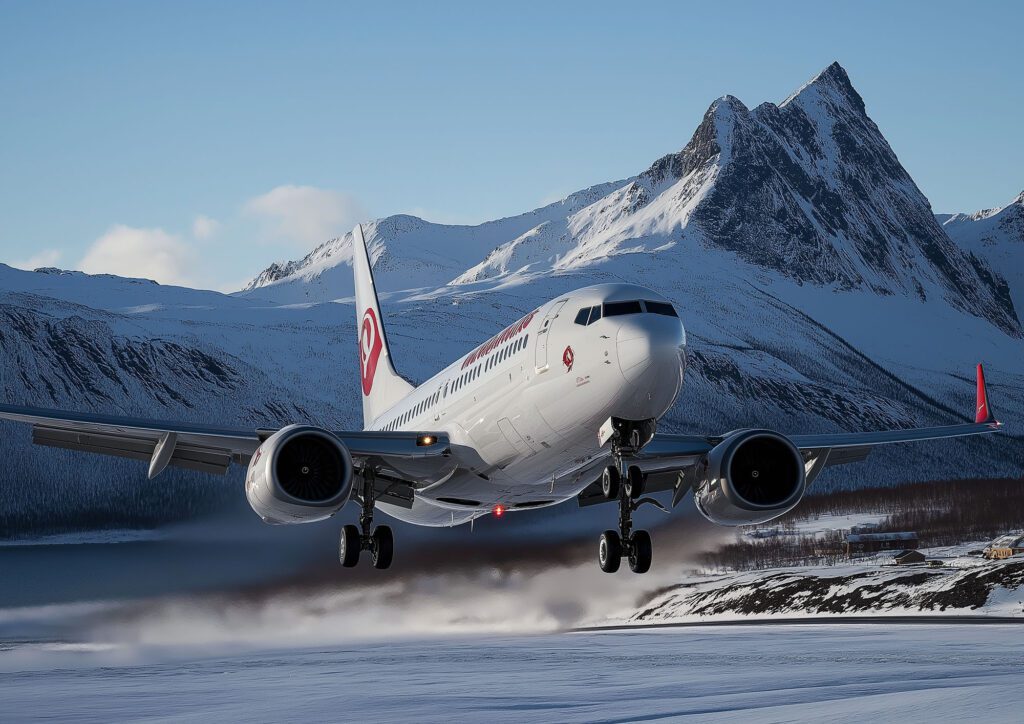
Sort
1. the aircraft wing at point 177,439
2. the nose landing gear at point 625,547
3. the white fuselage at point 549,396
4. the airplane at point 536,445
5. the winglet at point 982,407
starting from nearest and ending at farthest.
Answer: the white fuselage at point 549,396 → the airplane at point 536,445 → the nose landing gear at point 625,547 → the aircraft wing at point 177,439 → the winglet at point 982,407

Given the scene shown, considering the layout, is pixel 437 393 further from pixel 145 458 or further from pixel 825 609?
pixel 825 609

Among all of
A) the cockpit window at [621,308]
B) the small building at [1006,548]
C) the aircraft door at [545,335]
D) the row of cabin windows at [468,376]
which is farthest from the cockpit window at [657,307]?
the small building at [1006,548]

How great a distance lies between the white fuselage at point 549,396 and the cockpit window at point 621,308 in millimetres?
25

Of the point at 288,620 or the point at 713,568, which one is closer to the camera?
the point at 288,620

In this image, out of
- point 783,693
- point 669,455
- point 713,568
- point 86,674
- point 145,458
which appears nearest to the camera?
point 669,455

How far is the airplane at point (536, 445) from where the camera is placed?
28328 mm

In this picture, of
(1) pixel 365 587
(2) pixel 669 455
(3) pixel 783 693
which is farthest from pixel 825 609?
(2) pixel 669 455

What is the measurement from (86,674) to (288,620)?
138157 mm

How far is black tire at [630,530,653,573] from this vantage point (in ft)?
100

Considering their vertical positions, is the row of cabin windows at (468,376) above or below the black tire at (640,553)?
above

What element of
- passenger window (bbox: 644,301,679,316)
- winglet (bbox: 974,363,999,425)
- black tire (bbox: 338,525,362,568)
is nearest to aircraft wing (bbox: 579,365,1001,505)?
winglet (bbox: 974,363,999,425)

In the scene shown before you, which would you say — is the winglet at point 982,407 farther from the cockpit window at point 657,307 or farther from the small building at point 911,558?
the small building at point 911,558

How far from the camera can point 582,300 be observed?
29.6 meters

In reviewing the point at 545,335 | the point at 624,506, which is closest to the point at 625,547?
the point at 624,506
